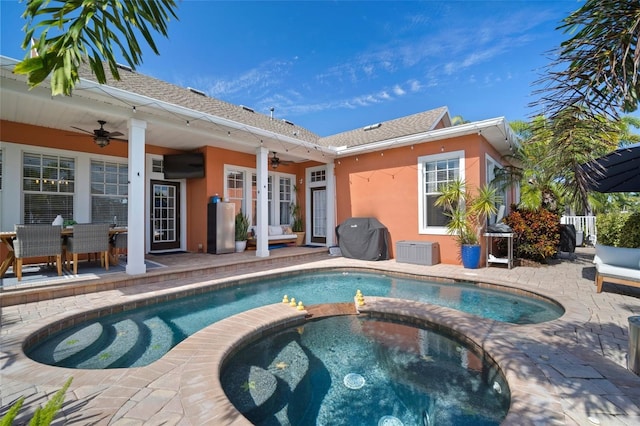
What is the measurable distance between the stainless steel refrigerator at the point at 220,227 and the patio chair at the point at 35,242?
3.80m

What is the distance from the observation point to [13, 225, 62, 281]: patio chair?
205 inches

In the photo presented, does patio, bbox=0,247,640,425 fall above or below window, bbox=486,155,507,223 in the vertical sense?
below

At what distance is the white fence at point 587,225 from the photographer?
13.3 meters

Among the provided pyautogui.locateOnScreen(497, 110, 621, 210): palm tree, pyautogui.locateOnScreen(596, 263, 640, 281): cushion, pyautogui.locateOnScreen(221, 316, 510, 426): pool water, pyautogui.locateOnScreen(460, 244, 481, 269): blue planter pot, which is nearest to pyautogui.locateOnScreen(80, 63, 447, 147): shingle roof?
pyautogui.locateOnScreen(460, 244, 481, 269): blue planter pot

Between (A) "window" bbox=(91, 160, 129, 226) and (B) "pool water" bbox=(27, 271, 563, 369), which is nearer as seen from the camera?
(B) "pool water" bbox=(27, 271, 563, 369)

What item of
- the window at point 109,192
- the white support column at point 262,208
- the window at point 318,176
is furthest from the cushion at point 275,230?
the window at point 109,192

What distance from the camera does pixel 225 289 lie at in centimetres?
616

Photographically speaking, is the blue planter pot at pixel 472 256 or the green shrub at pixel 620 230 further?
the blue planter pot at pixel 472 256

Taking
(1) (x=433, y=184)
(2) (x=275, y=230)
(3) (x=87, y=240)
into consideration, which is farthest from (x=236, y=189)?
(1) (x=433, y=184)

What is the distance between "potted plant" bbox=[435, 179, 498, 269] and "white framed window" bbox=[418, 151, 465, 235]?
41 centimetres

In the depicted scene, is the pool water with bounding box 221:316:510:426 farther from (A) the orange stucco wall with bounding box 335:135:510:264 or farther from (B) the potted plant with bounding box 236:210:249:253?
(B) the potted plant with bounding box 236:210:249:253

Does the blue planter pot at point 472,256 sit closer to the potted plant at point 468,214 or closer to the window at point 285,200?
the potted plant at point 468,214

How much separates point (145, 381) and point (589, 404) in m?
3.62

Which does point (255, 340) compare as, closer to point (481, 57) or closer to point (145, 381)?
point (145, 381)
